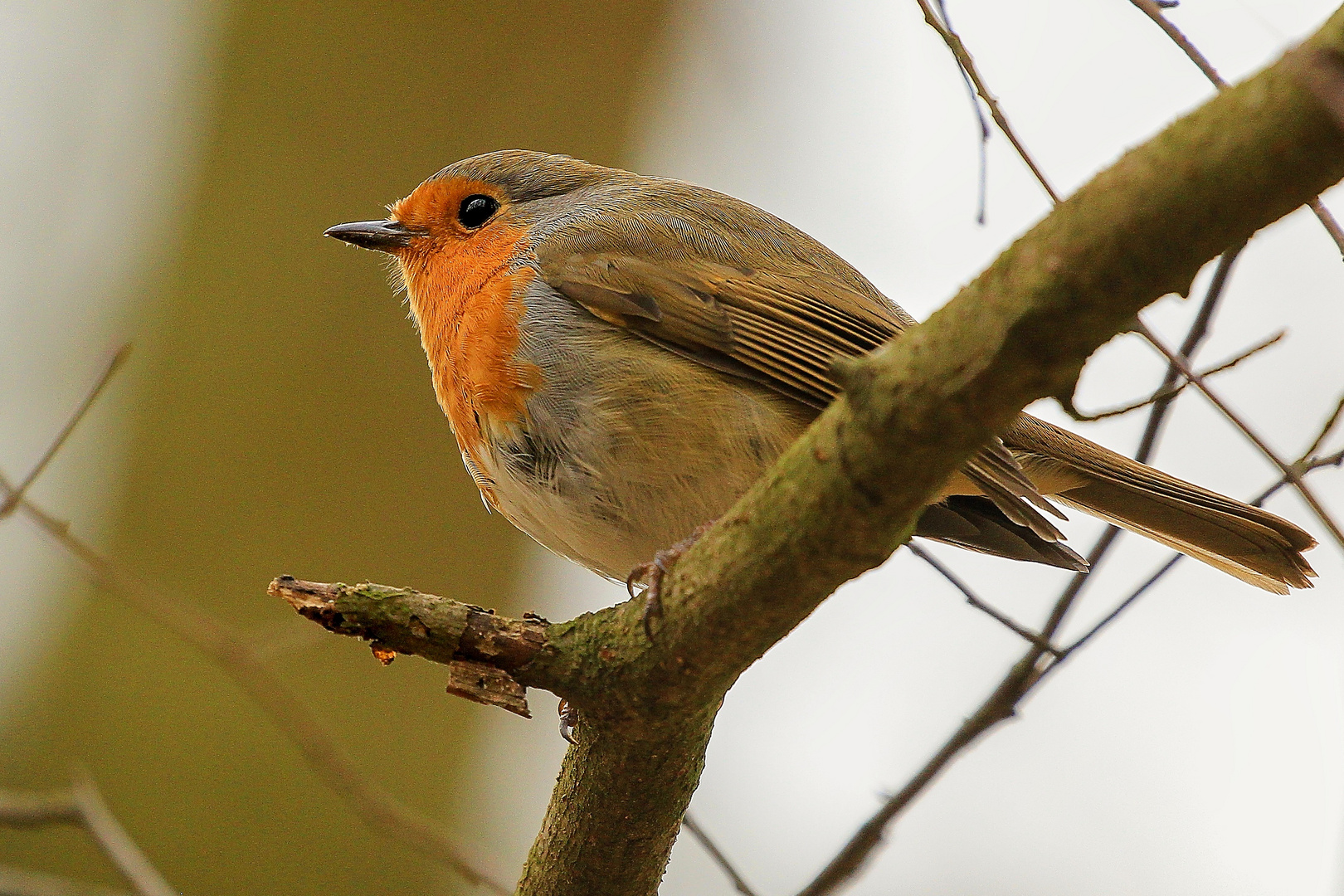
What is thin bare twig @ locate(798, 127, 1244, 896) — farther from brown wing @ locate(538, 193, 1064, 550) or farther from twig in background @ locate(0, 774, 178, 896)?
twig in background @ locate(0, 774, 178, 896)

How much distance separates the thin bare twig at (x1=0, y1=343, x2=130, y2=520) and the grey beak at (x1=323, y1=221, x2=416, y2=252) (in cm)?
85

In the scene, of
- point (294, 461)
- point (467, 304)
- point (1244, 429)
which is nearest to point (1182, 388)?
point (1244, 429)

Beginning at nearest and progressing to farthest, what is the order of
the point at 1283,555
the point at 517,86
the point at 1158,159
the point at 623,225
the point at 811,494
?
the point at 1158,159, the point at 811,494, the point at 1283,555, the point at 623,225, the point at 517,86

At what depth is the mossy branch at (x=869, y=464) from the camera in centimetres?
129

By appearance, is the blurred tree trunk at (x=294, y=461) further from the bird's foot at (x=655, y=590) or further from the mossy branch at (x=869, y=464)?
the bird's foot at (x=655, y=590)

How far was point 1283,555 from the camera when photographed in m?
2.97

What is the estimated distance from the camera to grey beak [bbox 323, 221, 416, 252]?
→ 3.63 meters

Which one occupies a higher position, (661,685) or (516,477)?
(516,477)

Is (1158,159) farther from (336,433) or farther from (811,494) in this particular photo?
(336,433)

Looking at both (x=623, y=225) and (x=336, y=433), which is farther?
(x=336, y=433)

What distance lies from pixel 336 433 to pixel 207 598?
73 cm

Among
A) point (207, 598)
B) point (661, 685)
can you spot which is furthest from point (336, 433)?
point (661, 685)

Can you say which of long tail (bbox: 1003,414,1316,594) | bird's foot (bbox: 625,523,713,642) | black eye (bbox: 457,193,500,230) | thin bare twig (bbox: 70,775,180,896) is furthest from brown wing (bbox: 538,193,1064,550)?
thin bare twig (bbox: 70,775,180,896)

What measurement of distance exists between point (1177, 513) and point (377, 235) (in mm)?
2295
